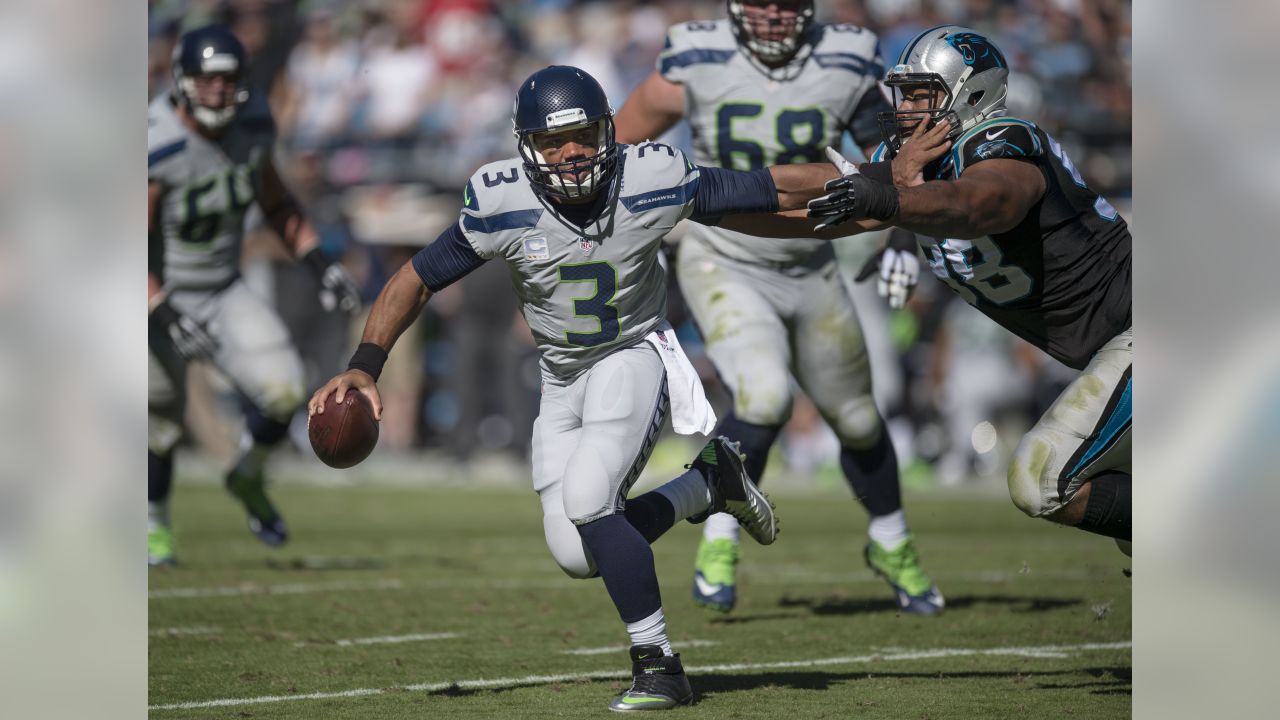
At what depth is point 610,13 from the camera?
14508 millimetres

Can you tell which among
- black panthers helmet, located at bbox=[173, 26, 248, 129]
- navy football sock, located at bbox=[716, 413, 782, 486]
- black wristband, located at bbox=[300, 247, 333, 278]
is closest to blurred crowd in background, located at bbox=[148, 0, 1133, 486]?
black wristband, located at bbox=[300, 247, 333, 278]

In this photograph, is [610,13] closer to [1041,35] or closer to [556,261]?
[1041,35]

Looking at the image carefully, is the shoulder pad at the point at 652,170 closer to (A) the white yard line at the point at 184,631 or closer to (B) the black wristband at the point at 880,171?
(B) the black wristband at the point at 880,171

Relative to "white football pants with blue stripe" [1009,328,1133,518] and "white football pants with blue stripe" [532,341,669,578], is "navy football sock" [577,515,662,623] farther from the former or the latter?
"white football pants with blue stripe" [1009,328,1133,518]

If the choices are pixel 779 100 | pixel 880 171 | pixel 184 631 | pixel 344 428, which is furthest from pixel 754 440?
pixel 184 631

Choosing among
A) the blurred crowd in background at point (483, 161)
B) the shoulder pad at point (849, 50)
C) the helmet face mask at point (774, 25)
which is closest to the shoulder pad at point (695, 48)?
the helmet face mask at point (774, 25)

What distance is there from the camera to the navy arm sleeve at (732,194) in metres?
4.33

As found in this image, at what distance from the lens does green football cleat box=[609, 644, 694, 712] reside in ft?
Result: 13.4

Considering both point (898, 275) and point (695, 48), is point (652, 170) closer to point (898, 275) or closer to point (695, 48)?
point (898, 275)

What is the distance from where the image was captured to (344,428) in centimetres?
418

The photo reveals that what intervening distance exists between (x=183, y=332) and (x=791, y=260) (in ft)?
9.79
